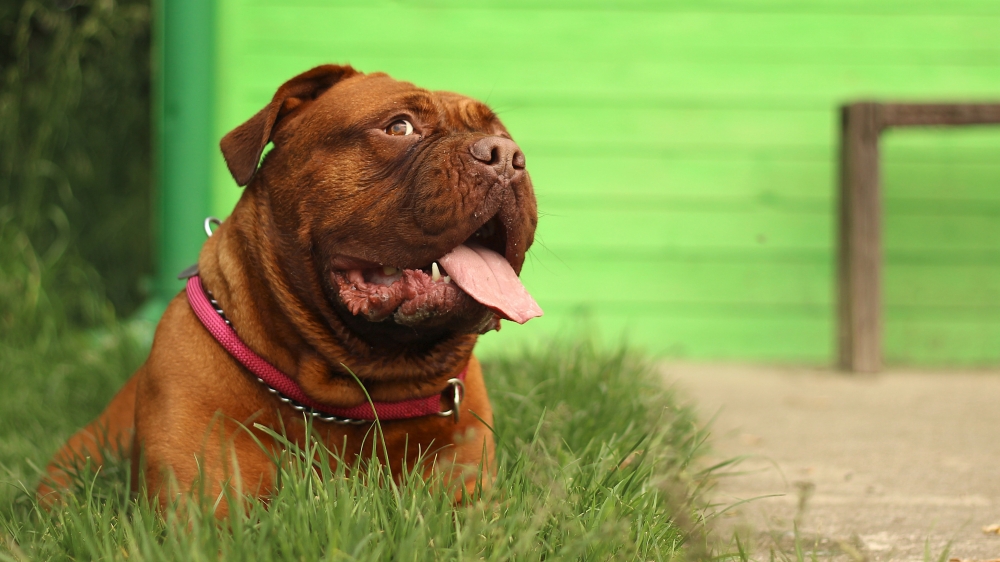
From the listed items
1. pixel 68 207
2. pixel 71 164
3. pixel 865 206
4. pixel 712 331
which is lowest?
pixel 712 331

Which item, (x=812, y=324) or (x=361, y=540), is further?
(x=812, y=324)

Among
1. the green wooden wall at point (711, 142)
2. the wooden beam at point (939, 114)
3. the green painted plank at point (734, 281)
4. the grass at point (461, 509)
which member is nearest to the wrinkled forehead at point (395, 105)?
the grass at point (461, 509)

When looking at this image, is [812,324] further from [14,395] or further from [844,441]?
[14,395]

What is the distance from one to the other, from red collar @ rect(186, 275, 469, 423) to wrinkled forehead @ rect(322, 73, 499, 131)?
57 cm

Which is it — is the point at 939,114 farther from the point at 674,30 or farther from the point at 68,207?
the point at 68,207

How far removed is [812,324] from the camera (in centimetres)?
496

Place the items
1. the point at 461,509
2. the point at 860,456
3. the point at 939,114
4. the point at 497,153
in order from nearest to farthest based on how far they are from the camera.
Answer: the point at 461,509 < the point at 497,153 < the point at 860,456 < the point at 939,114

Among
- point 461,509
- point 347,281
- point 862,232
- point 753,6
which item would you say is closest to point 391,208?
point 347,281

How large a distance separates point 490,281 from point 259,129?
0.69 meters

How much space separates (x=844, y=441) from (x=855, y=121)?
1804 millimetres

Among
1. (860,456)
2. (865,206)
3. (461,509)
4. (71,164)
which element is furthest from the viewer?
(71,164)

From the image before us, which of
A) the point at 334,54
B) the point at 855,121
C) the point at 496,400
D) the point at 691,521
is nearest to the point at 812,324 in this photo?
the point at 855,121

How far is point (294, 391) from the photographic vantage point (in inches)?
85.4

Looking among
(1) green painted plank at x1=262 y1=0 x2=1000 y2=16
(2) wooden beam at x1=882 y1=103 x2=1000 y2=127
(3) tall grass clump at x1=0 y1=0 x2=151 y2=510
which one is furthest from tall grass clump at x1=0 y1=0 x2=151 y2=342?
(2) wooden beam at x1=882 y1=103 x2=1000 y2=127
